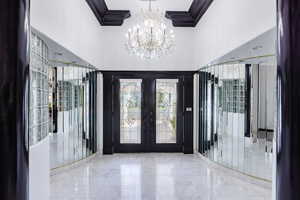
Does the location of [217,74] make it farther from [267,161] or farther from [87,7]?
[87,7]

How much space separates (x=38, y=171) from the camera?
2.90m

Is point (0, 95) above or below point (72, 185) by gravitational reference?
above

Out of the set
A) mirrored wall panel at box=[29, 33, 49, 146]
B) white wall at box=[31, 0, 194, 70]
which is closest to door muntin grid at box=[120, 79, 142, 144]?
white wall at box=[31, 0, 194, 70]

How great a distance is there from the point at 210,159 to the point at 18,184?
5.69 meters

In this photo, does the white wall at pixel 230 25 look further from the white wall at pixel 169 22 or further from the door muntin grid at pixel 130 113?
the door muntin grid at pixel 130 113

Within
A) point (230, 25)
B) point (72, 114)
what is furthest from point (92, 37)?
point (230, 25)

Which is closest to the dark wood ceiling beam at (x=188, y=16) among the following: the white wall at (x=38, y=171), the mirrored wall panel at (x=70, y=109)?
the mirrored wall panel at (x=70, y=109)

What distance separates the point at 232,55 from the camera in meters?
4.55

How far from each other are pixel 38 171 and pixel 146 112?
14.6 feet

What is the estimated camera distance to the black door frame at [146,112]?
704 cm

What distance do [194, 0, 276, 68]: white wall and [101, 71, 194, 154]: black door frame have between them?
0.95 meters

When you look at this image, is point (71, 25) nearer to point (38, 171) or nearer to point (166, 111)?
point (38, 171)

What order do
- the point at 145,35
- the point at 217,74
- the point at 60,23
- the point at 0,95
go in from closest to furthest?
the point at 0,95 → the point at 60,23 → the point at 145,35 → the point at 217,74

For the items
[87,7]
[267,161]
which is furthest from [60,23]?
[267,161]
